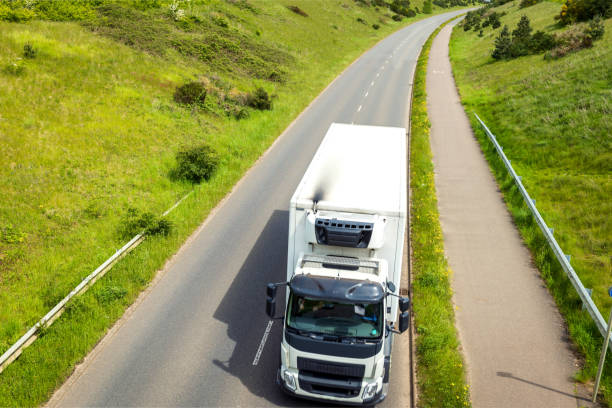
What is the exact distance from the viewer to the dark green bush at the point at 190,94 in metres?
28.7

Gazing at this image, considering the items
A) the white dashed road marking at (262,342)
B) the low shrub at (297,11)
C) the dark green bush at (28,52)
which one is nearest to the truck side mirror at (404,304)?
the white dashed road marking at (262,342)

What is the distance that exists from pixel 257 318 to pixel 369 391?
4.61 metres

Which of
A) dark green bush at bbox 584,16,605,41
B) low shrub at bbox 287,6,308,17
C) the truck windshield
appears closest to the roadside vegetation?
the truck windshield

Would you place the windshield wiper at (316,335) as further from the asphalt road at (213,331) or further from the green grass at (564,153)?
the green grass at (564,153)

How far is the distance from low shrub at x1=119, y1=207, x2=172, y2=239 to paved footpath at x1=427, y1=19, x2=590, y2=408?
34.2 ft

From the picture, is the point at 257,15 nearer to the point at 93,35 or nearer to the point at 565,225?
the point at 93,35

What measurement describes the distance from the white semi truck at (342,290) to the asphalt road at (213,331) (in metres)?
1.44

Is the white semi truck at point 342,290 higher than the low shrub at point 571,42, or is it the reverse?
the low shrub at point 571,42

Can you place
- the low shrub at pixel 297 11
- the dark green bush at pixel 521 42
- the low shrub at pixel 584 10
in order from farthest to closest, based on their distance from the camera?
the low shrub at pixel 297 11
the low shrub at pixel 584 10
the dark green bush at pixel 521 42

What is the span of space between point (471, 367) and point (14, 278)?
44.3 feet

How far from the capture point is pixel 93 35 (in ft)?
113

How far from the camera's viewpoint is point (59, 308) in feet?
41.0

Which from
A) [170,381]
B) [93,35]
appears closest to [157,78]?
[93,35]

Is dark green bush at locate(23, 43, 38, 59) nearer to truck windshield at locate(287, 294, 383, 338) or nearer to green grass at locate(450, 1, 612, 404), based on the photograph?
truck windshield at locate(287, 294, 383, 338)
